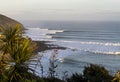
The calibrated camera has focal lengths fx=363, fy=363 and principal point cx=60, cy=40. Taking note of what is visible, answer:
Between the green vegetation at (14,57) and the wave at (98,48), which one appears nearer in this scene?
the green vegetation at (14,57)

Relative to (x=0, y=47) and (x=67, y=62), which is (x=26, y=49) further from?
(x=67, y=62)

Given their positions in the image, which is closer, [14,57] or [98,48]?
[14,57]

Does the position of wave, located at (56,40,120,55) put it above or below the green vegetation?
below

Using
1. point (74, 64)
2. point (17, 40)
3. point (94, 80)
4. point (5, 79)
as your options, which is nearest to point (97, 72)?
point (94, 80)

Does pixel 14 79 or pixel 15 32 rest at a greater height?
pixel 15 32

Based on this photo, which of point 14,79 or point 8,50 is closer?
point 14,79

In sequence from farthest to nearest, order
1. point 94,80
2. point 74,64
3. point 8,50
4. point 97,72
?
1. point 74,64
2. point 97,72
3. point 94,80
4. point 8,50

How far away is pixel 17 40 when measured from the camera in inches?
627

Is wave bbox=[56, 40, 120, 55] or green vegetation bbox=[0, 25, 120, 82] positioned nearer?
green vegetation bbox=[0, 25, 120, 82]

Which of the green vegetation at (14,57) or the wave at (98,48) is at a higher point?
the green vegetation at (14,57)

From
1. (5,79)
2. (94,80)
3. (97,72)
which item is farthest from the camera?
(97,72)

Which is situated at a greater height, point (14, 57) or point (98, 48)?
point (14, 57)

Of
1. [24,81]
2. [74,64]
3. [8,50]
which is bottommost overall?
[74,64]

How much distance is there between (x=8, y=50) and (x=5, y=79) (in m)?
1.59
